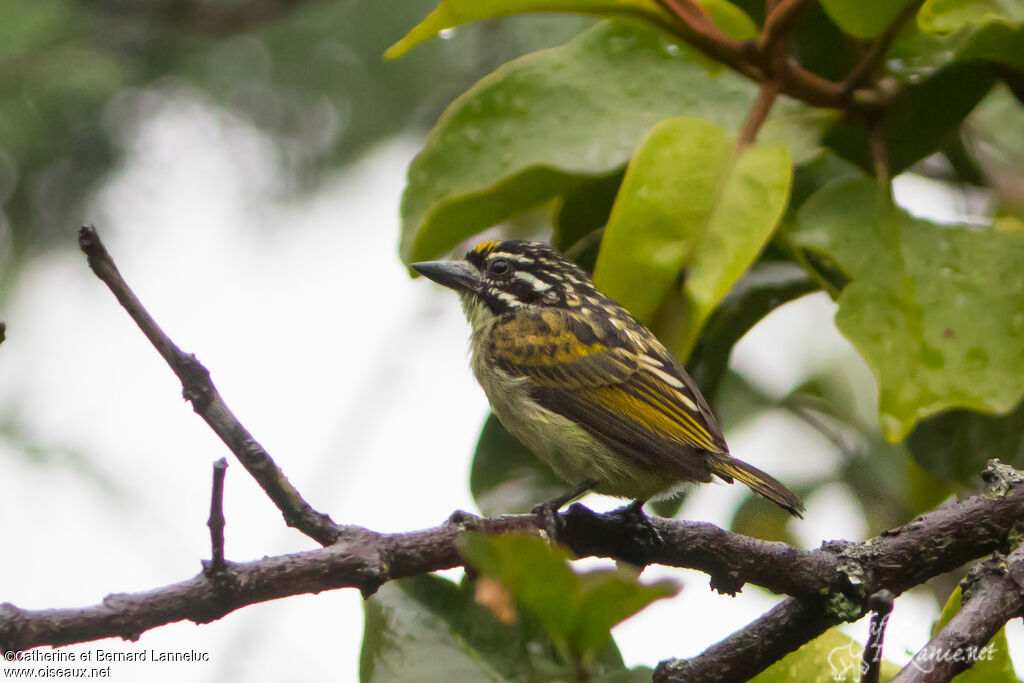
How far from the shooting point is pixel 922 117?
231cm

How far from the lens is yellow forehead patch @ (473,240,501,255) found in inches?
131

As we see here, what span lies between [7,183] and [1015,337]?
2846 mm

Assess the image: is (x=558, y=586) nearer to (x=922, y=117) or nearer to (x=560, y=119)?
(x=560, y=119)

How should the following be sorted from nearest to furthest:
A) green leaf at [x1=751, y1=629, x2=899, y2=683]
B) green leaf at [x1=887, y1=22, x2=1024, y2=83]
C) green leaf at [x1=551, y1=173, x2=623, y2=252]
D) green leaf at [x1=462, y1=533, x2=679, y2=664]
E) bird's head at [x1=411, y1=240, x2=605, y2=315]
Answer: green leaf at [x1=462, y1=533, x2=679, y2=664], green leaf at [x1=751, y1=629, x2=899, y2=683], green leaf at [x1=887, y1=22, x2=1024, y2=83], green leaf at [x1=551, y1=173, x2=623, y2=252], bird's head at [x1=411, y1=240, x2=605, y2=315]

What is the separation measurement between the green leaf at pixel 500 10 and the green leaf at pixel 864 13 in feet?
1.10

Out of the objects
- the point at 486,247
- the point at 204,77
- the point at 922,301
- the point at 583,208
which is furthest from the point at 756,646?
the point at 204,77

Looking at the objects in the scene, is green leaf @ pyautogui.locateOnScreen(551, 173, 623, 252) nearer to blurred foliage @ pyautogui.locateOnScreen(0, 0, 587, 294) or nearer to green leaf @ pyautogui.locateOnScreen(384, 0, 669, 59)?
green leaf @ pyautogui.locateOnScreen(384, 0, 669, 59)

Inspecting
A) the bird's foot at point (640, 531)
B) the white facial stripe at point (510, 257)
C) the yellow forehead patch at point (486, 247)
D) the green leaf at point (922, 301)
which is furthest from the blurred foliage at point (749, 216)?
the yellow forehead patch at point (486, 247)

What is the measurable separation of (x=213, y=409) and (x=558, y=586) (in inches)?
20.7

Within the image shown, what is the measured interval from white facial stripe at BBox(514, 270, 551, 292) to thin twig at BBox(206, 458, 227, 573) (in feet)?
6.31

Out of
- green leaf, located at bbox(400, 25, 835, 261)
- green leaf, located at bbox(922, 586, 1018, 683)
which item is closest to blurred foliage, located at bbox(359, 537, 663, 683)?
green leaf, located at bbox(922, 586, 1018, 683)

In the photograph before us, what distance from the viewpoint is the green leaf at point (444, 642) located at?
6.06ft

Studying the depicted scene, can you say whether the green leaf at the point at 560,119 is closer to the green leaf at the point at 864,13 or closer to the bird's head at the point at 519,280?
the green leaf at the point at 864,13

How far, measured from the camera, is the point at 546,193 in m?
2.33
